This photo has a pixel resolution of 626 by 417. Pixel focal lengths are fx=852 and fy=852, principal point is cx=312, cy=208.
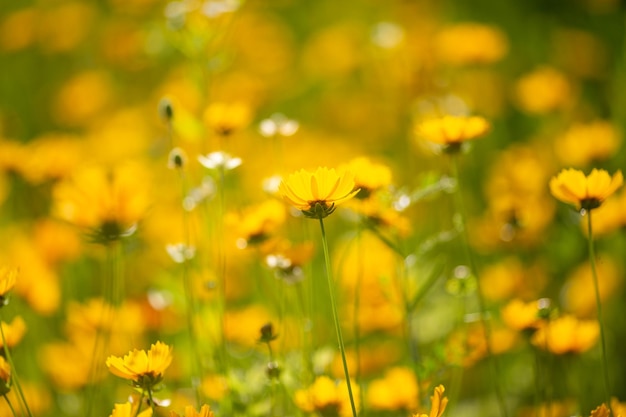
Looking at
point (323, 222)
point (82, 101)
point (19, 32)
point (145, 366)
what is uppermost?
point (145, 366)

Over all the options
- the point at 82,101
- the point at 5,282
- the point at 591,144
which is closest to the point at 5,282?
the point at 5,282

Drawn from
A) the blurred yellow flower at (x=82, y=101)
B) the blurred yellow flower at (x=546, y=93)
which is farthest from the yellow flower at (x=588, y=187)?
the blurred yellow flower at (x=82, y=101)

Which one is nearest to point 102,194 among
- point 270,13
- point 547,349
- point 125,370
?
point 125,370

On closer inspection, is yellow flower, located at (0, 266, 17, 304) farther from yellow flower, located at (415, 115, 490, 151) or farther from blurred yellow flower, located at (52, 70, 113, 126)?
blurred yellow flower, located at (52, 70, 113, 126)

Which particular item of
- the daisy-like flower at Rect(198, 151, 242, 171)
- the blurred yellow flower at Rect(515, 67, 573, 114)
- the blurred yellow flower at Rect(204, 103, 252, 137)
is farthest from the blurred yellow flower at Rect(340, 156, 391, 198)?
the blurred yellow flower at Rect(515, 67, 573, 114)

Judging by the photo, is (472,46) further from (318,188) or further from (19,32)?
(19,32)

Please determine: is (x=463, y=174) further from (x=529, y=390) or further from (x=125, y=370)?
(x=125, y=370)

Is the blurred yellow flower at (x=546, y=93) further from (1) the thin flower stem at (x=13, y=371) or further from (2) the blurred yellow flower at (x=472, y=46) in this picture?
(1) the thin flower stem at (x=13, y=371)
